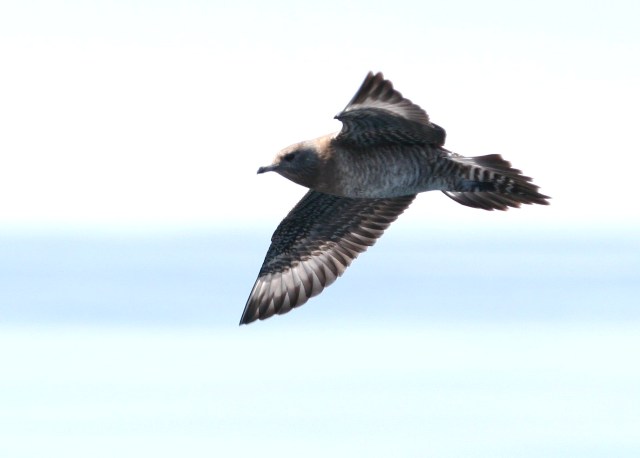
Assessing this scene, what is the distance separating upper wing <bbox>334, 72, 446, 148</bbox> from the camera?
11555 millimetres

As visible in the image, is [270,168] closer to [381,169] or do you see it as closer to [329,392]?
[381,169]

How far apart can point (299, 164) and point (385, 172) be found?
0.74 metres

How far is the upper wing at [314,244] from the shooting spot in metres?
14.0

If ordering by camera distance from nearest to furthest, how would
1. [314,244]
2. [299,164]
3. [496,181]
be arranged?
[496,181] < [299,164] < [314,244]

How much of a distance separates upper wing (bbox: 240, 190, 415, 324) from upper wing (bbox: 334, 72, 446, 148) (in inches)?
61.3

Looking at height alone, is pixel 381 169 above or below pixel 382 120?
below

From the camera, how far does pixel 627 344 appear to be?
162 meters

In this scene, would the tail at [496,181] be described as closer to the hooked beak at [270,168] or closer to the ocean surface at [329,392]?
the hooked beak at [270,168]

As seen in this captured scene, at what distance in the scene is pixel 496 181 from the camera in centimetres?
1248

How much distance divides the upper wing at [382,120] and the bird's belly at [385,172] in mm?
117

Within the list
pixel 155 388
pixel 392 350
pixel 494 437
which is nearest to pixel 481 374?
pixel 392 350

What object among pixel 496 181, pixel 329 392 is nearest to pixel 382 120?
pixel 496 181

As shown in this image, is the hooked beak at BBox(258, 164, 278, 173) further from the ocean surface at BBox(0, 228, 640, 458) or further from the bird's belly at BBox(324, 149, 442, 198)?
the ocean surface at BBox(0, 228, 640, 458)

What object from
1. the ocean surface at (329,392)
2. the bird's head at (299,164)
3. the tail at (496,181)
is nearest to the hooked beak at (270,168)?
the bird's head at (299,164)
